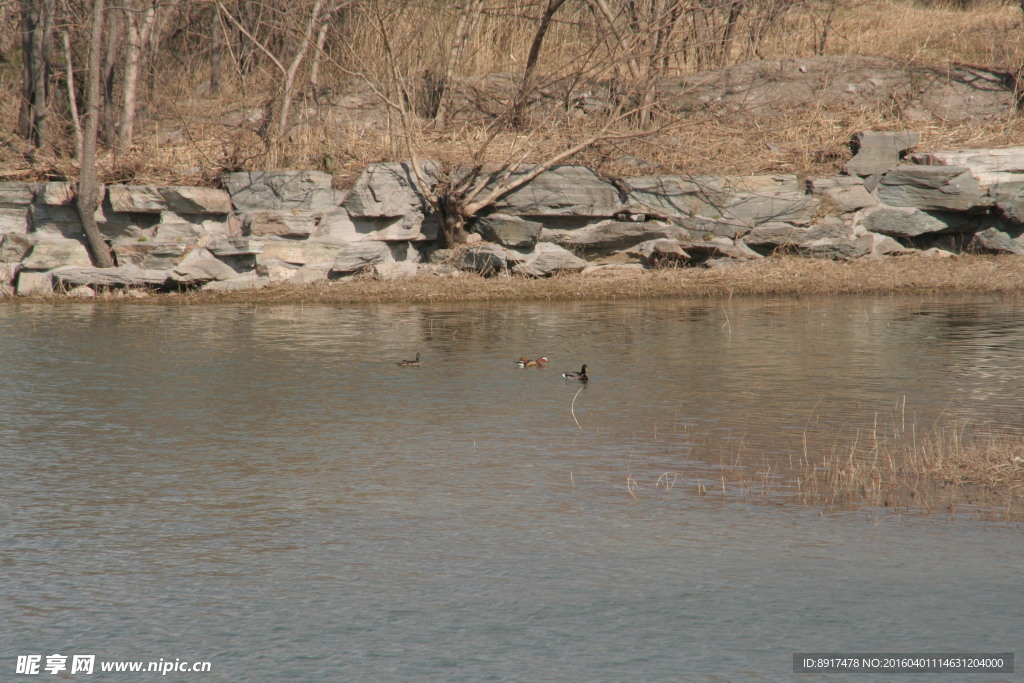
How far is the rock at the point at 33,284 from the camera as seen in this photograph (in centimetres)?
2025

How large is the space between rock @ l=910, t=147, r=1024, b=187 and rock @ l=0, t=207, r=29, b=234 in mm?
19813

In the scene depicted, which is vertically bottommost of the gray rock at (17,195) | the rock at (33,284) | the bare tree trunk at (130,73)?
the rock at (33,284)

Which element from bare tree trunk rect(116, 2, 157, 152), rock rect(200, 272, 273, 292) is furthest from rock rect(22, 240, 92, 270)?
bare tree trunk rect(116, 2, 157, 152)

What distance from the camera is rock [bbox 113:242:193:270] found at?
21344 mm

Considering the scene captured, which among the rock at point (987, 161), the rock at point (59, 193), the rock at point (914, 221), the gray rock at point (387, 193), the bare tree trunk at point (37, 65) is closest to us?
the rock at point (59, 193)

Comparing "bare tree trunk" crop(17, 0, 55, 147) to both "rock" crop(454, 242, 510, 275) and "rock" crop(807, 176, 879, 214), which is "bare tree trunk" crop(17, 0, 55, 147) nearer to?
"rock" crop(454, 242, 510, 275)

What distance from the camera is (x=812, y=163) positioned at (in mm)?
24562

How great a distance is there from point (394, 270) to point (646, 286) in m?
5.13

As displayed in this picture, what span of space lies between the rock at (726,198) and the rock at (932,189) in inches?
71.5

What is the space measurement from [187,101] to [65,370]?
1749 cm

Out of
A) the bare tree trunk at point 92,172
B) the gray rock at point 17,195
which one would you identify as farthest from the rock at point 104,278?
the gray rock at point 17,195

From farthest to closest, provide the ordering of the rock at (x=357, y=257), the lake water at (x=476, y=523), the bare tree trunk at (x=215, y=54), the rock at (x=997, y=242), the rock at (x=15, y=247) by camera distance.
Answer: the bare tree trunk at (x=215, y=54), the rock at (x=997, y=242), the rock at (x=15, y=247), the rock at (x=357, y=257), the lake water at (x=476, y=523)

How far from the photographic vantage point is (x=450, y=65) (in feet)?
85.6

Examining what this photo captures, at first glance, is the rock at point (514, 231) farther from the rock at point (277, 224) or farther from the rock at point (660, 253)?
the rock at point (277, 224)
